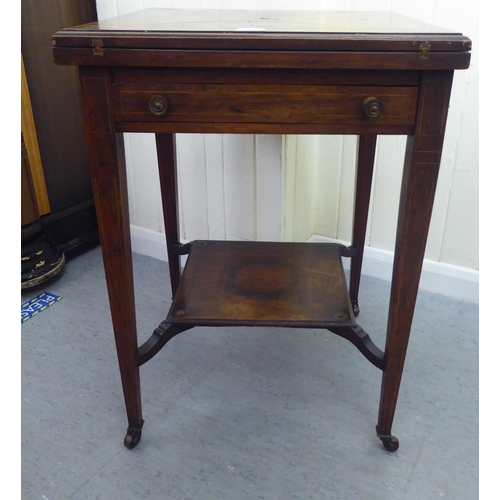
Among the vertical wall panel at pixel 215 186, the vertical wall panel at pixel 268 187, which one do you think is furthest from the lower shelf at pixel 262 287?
the vertical wall panel at pixel 215 186

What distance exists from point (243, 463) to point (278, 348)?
0.35 metres

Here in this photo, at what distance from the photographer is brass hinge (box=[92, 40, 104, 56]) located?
2.43 ft

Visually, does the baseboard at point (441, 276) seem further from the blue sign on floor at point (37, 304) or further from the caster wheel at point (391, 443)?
the blue sign on floor at point (37, 304)

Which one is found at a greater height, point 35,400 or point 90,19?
point 90,19

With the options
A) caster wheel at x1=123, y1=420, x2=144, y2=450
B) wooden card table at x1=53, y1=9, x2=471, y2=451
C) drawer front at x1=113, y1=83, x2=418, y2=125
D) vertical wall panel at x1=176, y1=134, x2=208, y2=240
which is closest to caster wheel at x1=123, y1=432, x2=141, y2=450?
caster wheel at x1=123, y1=420, x2=144, y2=450

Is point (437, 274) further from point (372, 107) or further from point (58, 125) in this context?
point (58, 125)

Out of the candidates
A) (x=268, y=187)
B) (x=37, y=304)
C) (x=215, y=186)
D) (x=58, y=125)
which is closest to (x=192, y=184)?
(x=215, y=186)

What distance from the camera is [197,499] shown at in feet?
3.02

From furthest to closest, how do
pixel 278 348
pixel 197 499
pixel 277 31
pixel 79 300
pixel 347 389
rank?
pixel 79 300
pixel 278 348
pixel 347 389
pixel 197 499
pixel 277 31

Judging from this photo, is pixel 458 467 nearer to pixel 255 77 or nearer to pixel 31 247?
pixel 255 77

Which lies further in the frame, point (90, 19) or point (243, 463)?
point (90, 19)

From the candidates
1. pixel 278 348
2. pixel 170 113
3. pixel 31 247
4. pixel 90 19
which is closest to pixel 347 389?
pixel 278 348

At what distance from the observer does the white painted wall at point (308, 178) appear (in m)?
1.31

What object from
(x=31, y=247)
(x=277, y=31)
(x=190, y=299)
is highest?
(x=277, y=31)
